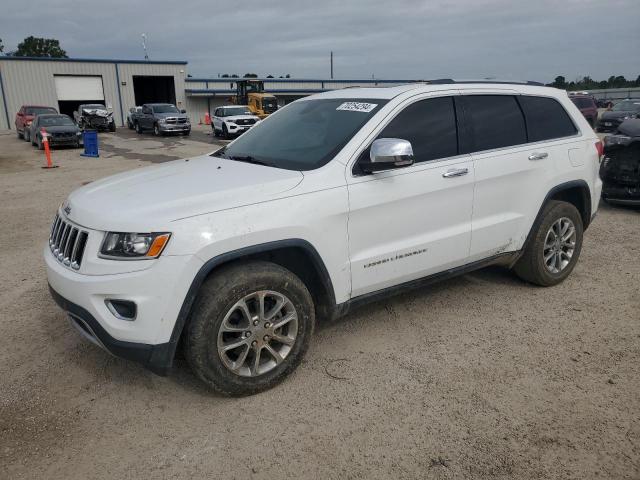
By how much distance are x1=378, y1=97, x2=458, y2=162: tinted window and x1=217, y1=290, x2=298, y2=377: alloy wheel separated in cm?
140

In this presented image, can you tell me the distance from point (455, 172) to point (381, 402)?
1785 mm

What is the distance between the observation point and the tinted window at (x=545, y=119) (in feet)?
14.6

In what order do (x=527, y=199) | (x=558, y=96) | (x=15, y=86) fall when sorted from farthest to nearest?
(x=15, y=86)
(x=558, y=96)
(x=527, y=199)

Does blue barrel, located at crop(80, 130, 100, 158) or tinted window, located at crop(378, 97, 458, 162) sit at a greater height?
tinted window, located at crop(378, 97, 458, 162)

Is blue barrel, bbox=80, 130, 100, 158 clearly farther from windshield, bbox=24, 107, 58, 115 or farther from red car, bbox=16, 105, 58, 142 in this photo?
windshield, bbox=24, 107, 58, 115

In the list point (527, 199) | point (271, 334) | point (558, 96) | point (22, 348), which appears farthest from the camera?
point (558, 96)

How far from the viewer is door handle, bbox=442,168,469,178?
3.74 metres

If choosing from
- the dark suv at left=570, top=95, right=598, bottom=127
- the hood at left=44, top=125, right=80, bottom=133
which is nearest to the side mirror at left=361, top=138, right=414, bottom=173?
the hood at left=44, top=125, right=80, bottom=133

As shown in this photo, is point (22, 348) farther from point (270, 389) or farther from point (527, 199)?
point (527, 199)

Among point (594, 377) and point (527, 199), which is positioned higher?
point (527, 199)

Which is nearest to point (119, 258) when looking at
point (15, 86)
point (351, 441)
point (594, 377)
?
point (351, 441)

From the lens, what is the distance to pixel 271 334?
3.12 m

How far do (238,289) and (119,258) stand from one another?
67 centimetres

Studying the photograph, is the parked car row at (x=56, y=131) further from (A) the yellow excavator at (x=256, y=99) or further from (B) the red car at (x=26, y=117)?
(A) the yellow excavator at (x=256, y=99)
